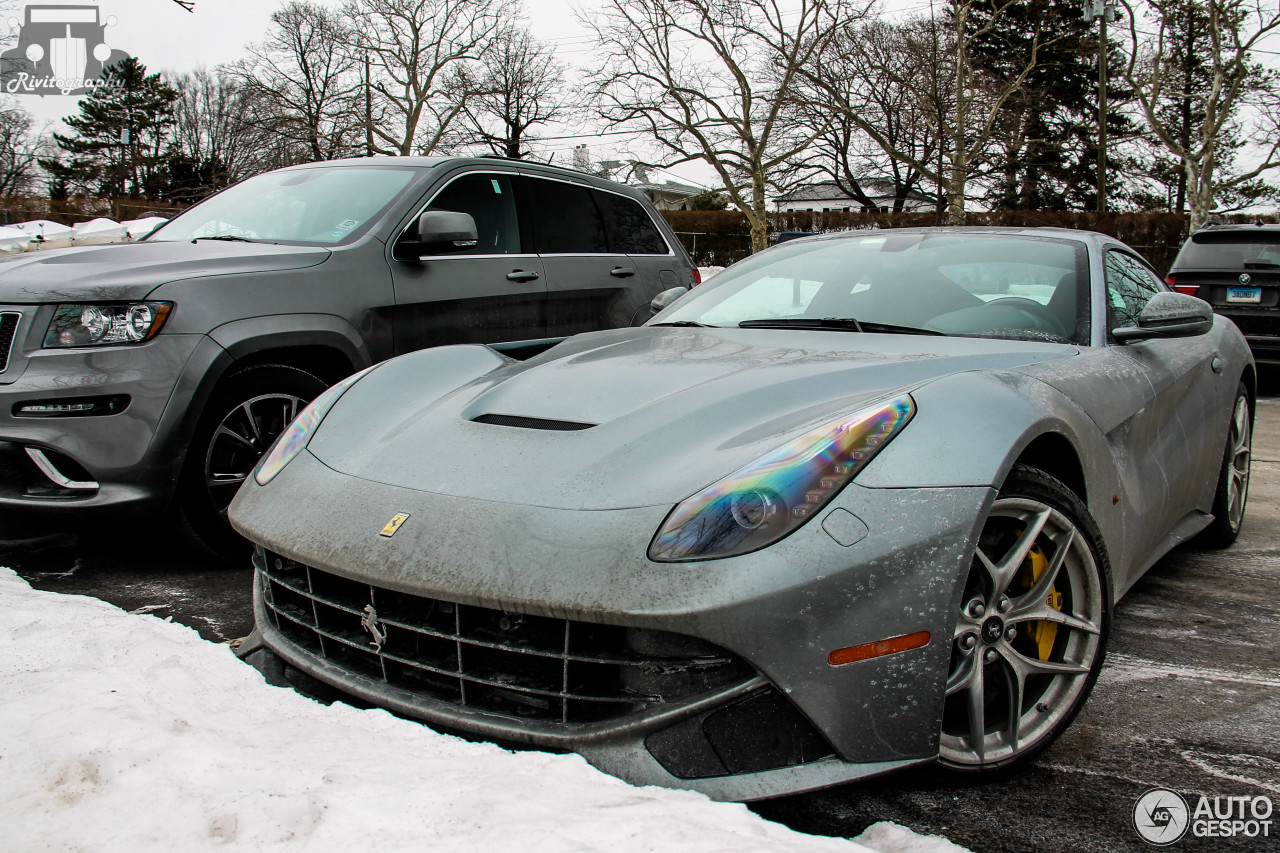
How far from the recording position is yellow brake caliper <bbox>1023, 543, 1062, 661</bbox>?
2.15m

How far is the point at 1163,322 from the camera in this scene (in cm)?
293

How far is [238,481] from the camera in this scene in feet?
11.9

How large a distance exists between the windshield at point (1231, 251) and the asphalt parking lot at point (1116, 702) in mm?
6222

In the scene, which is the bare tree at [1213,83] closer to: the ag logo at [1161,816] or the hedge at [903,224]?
the hedge at [903,224]

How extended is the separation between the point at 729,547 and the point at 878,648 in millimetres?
337

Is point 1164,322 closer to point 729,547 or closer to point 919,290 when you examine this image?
point 919,290

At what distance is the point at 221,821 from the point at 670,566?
0.85m

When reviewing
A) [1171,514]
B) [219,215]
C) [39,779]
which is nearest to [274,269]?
[219,215]

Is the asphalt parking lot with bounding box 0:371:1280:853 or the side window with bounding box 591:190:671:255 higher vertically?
the side window with bounding box 591:190:671:255

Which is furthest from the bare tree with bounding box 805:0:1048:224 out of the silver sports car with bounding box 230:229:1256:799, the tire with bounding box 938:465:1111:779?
the tire with bounding box 938:465:1111:779

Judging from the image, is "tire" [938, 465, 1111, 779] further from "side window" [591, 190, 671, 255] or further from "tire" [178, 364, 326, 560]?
"side window" [591, 190, 671, 255]

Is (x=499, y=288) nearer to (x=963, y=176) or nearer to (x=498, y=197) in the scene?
(x=498, y=197)

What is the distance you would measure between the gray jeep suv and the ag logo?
3158 mm

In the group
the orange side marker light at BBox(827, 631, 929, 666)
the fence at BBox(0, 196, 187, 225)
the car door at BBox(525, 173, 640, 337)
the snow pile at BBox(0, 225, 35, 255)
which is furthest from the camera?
the fence at BBox(0, 196, 187, 225)
